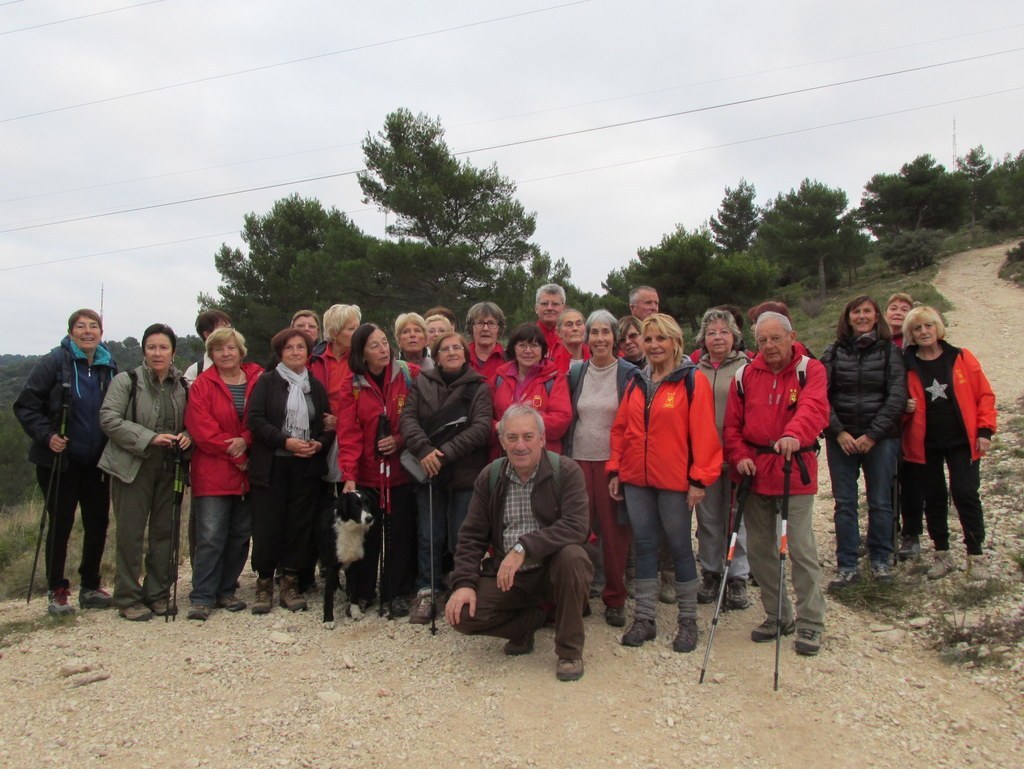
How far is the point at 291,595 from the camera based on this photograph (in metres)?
5.31

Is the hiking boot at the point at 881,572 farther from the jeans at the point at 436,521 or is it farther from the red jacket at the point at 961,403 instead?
the jeans at the point at 436,521

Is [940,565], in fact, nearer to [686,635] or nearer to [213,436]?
[686,635]

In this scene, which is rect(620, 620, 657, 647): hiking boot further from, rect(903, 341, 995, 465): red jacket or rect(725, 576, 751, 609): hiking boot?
rect(903, 341, 995, 465): red jacket

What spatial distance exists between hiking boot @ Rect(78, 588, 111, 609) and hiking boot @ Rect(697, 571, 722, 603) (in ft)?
15.2

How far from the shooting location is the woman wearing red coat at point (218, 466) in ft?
16.8

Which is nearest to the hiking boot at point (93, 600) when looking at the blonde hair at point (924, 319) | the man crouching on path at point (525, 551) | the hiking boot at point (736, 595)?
the man crouching on path at point (525, 551)

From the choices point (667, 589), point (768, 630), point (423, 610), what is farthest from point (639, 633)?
point (423, 610)

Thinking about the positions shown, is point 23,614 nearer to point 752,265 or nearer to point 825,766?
point 825,766

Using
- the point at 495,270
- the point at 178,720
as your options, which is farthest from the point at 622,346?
the point at 495,270

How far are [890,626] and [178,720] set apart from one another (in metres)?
4.49

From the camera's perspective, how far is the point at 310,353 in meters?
5.57

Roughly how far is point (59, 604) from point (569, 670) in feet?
13.2

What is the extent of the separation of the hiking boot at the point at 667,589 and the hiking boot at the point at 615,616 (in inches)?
17.4

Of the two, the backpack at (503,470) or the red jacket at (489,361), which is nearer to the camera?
the backpack at (503,470)
